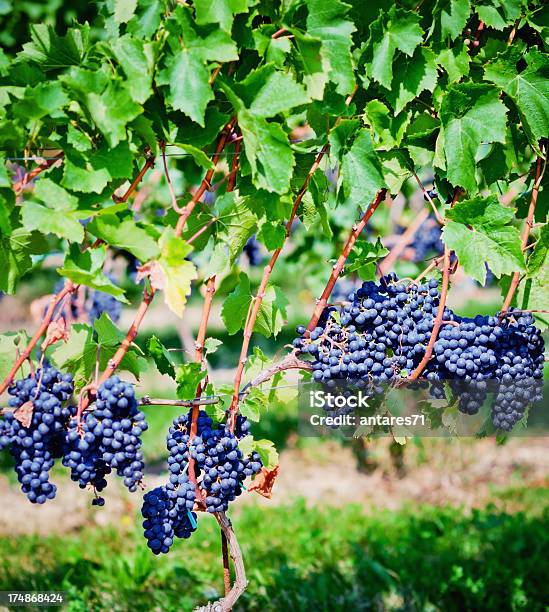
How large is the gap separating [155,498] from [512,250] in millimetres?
1049

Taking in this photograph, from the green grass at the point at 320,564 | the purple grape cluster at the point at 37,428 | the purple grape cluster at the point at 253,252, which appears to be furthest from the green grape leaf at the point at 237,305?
the purple grape cluster at the point at 253,252

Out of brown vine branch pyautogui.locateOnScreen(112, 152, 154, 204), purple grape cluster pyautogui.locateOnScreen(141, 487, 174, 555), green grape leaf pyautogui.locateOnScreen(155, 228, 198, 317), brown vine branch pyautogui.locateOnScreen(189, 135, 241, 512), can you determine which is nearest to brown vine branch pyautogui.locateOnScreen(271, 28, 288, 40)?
brown vine branch pyautogui.locateOnScreen(189, 135, 241, 512)

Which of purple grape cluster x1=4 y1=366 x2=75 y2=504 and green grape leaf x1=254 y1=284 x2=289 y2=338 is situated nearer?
purple grape cluster x1=4 y1=366 x2=75 y2=504

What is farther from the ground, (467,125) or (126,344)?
(467,125)

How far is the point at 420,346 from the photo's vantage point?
1.78 metres

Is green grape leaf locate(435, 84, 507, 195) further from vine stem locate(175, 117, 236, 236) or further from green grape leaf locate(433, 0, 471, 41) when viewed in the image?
vine stem locate(175, 117, 236, 236)

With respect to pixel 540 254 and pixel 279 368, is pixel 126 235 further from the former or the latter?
pixel 540 254

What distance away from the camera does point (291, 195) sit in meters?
1.76

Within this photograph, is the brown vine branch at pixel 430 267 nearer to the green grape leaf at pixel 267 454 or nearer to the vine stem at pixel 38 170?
the green grape leaf at pixel 267 454

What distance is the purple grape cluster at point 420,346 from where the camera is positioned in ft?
5.79

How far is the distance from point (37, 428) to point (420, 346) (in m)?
0.90

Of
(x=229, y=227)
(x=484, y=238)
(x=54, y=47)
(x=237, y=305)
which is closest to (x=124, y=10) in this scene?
(x=54, y=47)

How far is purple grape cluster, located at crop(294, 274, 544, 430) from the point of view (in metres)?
1.77

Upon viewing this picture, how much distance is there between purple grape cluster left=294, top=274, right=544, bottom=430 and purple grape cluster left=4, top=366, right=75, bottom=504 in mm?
591
